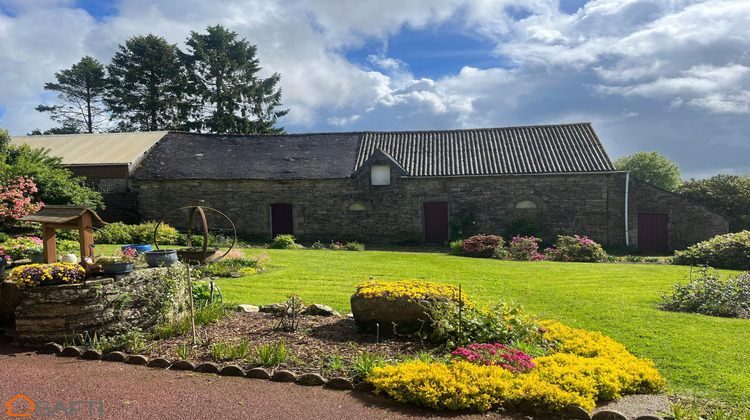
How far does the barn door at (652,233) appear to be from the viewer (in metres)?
19.6

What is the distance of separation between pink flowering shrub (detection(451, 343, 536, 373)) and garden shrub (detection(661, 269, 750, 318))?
15.8ft

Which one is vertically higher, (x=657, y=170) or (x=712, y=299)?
(x=657, y=170)

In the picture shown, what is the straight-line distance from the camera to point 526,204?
19969mm

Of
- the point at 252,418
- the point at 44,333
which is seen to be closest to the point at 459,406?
the point at 252,418

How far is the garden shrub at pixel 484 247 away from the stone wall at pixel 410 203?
352 cm

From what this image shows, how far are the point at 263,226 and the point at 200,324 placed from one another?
1446cm

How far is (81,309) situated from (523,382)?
5.58 m

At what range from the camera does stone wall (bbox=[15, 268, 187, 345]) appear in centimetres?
584

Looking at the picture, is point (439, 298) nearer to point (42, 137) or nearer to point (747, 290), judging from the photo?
point (747, 290)

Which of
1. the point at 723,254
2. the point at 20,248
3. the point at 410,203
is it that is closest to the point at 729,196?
the point at 723,254

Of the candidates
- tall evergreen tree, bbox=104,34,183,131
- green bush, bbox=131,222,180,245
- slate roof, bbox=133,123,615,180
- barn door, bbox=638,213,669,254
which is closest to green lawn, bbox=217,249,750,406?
green bush, bbox=131,222,180,245

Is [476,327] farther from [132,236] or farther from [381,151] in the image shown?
[132,236]

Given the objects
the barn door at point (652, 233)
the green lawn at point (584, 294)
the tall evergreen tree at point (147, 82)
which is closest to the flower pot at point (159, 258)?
the green lawn at point (584, 294)

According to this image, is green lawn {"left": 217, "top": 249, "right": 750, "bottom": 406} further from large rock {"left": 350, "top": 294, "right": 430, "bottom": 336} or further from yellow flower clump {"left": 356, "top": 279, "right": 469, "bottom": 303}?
large rock {"left": 350, "top": 294, "right": 430, "bottom": 336}
